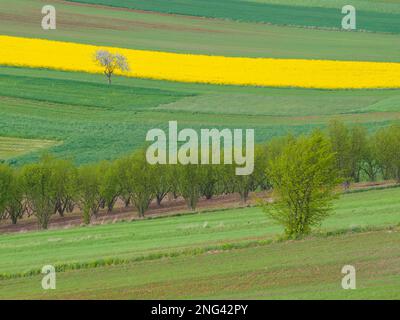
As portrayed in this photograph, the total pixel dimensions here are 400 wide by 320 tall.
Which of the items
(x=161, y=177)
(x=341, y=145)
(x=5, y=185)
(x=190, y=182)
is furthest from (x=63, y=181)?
(x=341, y=145)

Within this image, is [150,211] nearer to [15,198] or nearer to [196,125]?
[15,198]

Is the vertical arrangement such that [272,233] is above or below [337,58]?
below

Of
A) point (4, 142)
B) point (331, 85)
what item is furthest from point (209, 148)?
point (331, 85)

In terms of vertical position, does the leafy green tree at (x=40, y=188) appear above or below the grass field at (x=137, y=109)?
below

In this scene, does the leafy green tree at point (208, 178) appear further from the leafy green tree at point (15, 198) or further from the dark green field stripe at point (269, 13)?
the dark green field stripe at point (269, 13)

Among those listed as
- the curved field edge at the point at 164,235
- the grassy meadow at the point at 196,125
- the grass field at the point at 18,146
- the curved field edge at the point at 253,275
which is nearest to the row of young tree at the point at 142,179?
the curved field edge at the point at 164,235

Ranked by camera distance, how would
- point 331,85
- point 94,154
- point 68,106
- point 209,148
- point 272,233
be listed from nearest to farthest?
point 272,233, point 209,148, point 94,154, point 68,106, point 331,85
